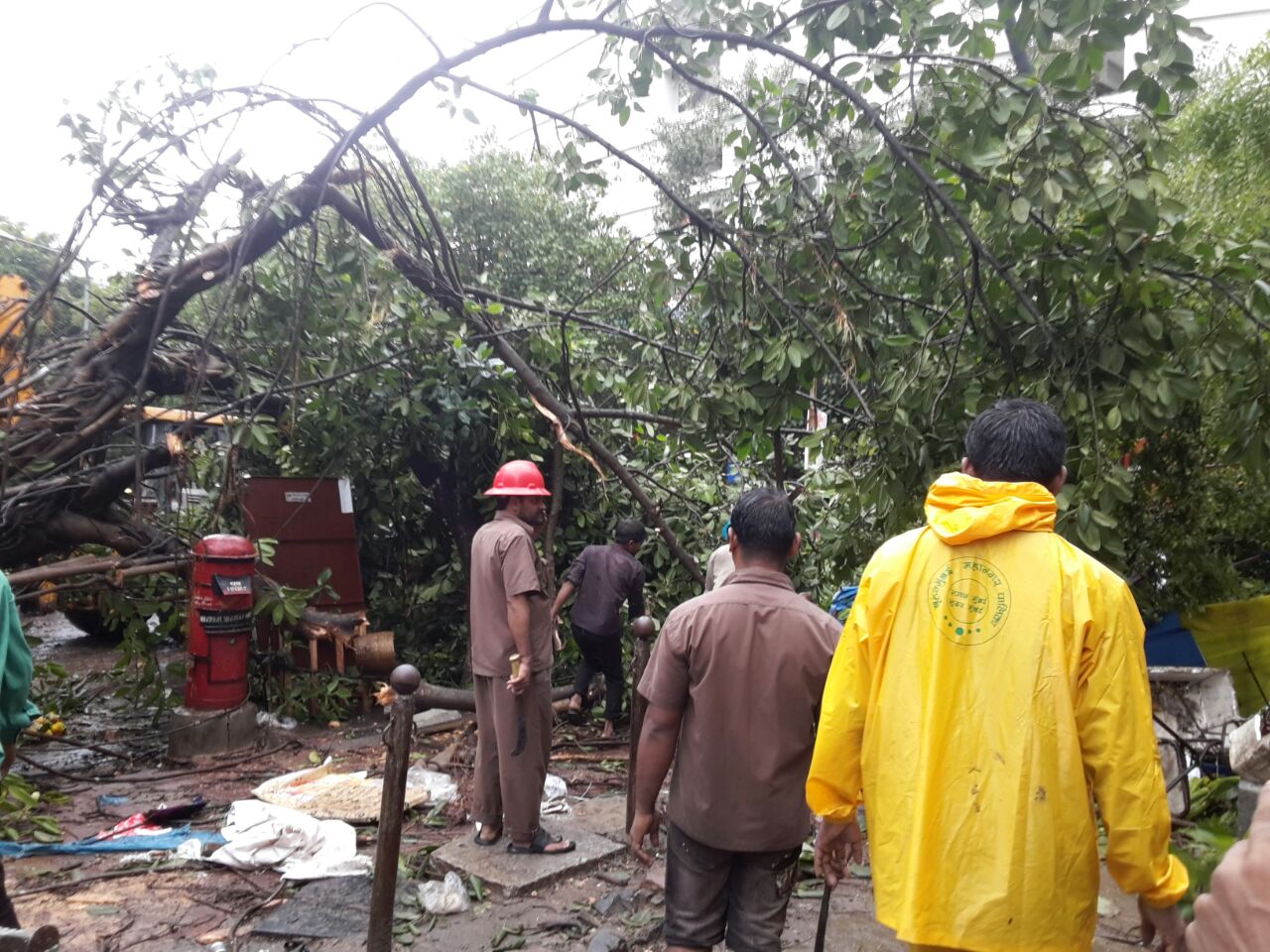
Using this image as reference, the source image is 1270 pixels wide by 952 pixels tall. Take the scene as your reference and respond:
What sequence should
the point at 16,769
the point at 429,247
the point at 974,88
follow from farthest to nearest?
the point at 16,769
the point at 429,247
the point at 974,88

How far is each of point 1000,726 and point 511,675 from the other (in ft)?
9.99

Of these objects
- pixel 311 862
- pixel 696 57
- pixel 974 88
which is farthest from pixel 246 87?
pixel 311 862

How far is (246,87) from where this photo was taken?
16.0 feet

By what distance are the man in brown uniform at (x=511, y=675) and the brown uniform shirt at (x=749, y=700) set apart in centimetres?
190

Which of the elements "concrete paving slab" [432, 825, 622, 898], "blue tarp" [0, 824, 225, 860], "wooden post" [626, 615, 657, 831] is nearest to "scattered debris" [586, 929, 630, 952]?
"concrete paving slab" [432, 825, 622, 898]

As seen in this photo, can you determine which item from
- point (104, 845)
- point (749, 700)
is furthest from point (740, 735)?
point (104, 845)

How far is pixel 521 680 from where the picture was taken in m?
4.63

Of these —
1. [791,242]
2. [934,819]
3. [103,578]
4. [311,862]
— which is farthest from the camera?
[103,578]

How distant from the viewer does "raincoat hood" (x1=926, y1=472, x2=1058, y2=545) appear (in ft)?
7.13

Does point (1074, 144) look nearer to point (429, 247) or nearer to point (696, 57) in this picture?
point (696, 57)

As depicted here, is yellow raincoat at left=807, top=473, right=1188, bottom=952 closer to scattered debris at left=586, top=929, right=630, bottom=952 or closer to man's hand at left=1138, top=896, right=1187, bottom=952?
man's hand at left=1138, top=896, right=1187, bottom=952

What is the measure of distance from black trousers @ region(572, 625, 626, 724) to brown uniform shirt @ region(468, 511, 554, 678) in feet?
8.77

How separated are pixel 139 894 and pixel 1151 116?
18.4ft

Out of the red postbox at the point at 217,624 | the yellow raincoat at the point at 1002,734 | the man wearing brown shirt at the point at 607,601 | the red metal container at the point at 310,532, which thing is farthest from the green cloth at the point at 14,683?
the red metal container at the point at 310,532
